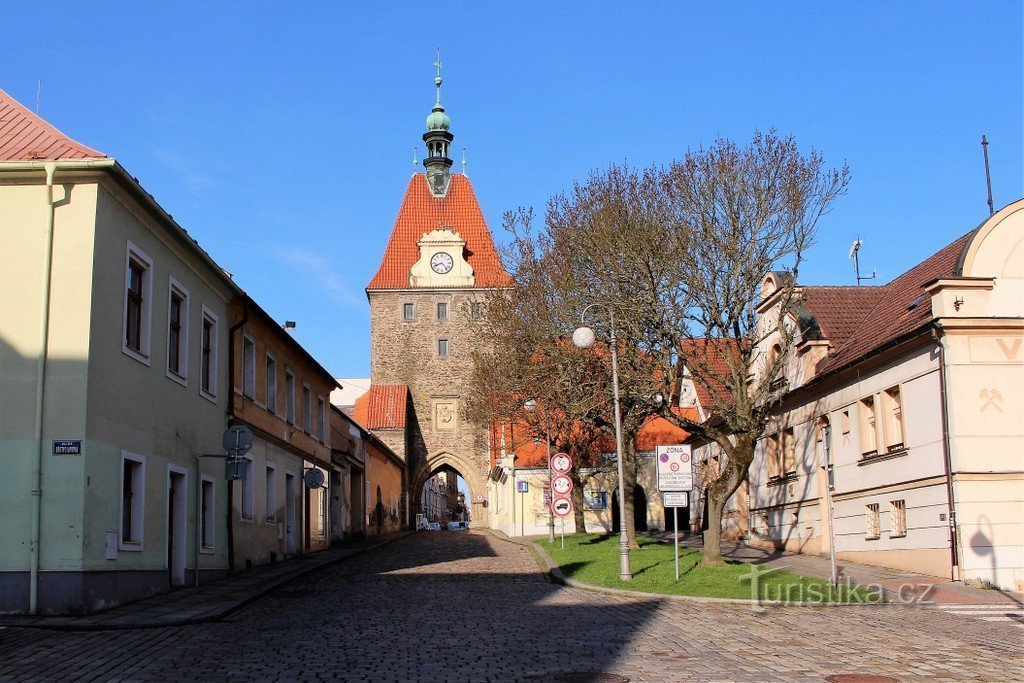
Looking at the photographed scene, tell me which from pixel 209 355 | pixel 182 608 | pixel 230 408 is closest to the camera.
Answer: pixel 182 608

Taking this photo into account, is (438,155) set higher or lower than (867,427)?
higher

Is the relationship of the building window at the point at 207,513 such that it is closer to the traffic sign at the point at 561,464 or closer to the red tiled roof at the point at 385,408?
the traffic sign at the point at 561,464

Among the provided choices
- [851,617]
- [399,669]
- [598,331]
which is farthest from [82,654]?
[598,331]

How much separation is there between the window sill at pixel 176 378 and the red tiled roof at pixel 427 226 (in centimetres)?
4734

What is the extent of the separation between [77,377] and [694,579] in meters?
11.4

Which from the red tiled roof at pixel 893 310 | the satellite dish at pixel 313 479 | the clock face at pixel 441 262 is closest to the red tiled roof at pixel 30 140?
the satellite dish at pixel 313 479

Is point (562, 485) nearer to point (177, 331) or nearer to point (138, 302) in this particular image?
point (177, 331)

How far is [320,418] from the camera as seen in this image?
37.7 meters

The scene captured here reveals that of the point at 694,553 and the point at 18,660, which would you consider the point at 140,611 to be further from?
the point at 694,553

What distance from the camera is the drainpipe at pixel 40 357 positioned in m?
15.6

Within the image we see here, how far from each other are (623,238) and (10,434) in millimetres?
13690

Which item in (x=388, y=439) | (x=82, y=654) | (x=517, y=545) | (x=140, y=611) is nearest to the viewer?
(x=82, y=654)

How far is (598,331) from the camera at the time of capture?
30.8 meters

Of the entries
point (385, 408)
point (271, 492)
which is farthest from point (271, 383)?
point (385, 408)
